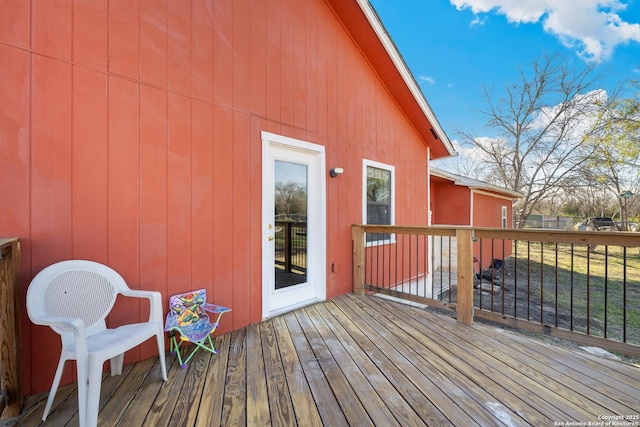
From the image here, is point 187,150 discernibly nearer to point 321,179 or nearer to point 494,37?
point 321,179

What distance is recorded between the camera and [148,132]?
2.20 metres

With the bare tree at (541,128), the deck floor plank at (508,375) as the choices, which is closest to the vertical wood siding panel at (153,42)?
the deck floor plank at (508,375)

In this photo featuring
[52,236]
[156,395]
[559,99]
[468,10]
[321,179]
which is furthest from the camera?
[559,99]

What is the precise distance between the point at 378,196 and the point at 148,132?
355 cm

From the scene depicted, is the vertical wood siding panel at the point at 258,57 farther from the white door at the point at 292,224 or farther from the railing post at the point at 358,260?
the railing post at the point at 358,260

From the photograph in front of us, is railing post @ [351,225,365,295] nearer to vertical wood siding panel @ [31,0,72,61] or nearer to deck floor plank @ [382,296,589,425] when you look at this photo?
deck floor plank @ [382,296,589,425]

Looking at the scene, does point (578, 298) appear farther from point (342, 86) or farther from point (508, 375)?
point (342, 86)

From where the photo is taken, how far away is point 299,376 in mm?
1900

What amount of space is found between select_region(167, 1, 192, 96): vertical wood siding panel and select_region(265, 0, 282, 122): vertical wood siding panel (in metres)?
0.85

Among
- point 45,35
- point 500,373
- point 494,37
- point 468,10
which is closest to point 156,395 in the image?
point 500,373

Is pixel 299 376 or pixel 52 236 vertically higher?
pixel 52 236

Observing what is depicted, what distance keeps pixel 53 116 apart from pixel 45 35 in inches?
21.6

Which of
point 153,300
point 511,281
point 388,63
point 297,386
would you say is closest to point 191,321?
point 153,300

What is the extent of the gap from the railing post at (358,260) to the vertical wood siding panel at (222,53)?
2.41 m
